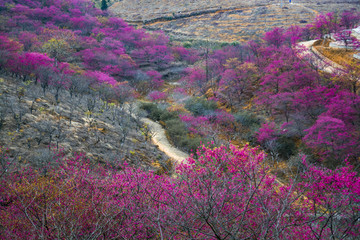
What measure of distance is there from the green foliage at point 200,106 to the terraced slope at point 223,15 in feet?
104

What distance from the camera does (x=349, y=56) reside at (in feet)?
68.0

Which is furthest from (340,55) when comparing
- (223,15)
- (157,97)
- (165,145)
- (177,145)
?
(223,15)

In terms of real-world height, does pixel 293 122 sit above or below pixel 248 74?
below

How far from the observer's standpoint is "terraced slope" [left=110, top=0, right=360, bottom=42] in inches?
2143

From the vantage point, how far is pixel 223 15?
206 feet

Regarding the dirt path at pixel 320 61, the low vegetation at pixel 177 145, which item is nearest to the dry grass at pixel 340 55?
the dirt path at pixel 320 61

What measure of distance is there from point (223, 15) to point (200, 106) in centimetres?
4825

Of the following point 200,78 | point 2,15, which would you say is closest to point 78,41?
point 2,15

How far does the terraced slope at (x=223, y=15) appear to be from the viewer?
179 feet

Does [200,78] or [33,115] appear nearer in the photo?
[33,115]

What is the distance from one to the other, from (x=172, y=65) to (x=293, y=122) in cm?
2981

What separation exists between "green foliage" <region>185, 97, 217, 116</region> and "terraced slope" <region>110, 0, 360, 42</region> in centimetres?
3166

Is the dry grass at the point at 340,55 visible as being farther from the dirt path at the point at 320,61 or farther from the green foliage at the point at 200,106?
the green foliage at the point at 200,106

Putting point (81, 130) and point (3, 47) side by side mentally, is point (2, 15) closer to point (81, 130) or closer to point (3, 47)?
point (3, 47)
